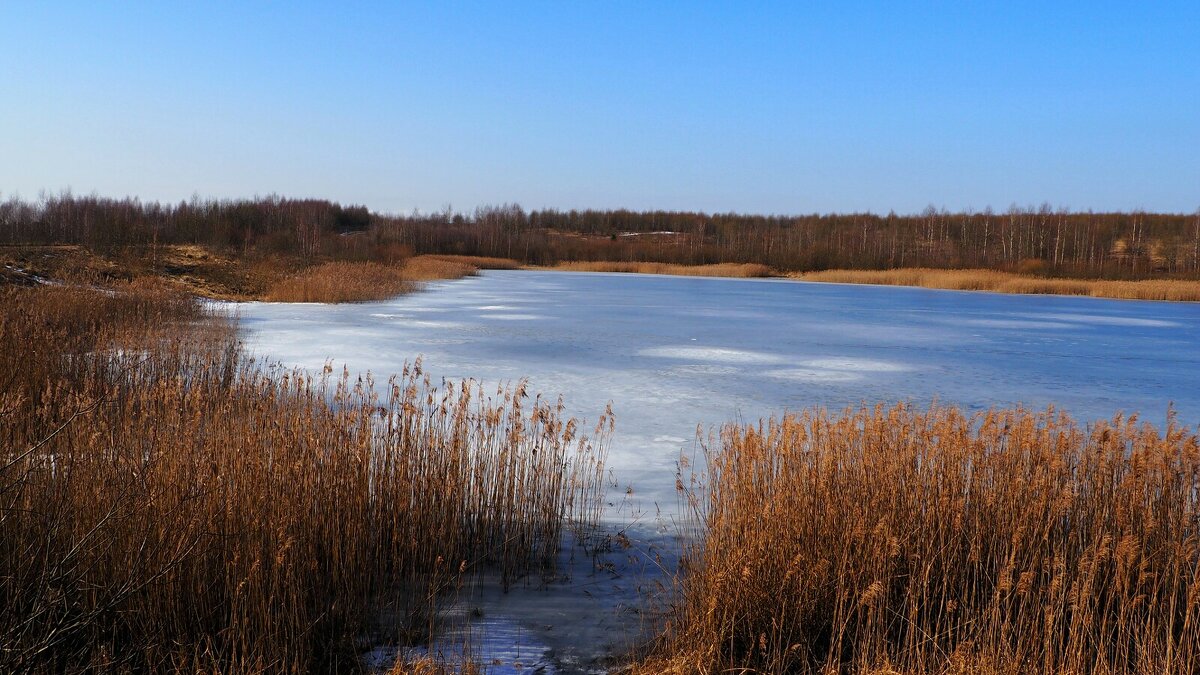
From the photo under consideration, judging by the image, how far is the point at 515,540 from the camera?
14.3ft

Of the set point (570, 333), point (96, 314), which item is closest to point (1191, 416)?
point (570, 333)

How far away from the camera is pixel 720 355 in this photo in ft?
41.9

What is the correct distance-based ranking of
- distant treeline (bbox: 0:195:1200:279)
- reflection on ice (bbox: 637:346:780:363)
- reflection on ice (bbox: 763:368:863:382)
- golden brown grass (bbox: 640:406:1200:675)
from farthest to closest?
distant treeline (bbox: 0:195:1200:279)
reflection on ice (bbox: 637:346:780:363)
reflection on ice (bbox: 763:368:863:382)
golden brown grass (bbox: 640:406:1200:675)

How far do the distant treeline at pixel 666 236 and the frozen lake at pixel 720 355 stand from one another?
1725 cm

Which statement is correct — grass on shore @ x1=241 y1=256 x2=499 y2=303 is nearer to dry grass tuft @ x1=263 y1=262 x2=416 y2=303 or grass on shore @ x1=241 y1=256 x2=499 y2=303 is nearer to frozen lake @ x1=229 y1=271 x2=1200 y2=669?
dry grass tuft @ x1=263 y1=262 x2=416 y2=303

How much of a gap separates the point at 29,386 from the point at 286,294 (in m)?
15.6

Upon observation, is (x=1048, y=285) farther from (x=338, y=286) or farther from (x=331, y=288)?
(x=331, y=288)

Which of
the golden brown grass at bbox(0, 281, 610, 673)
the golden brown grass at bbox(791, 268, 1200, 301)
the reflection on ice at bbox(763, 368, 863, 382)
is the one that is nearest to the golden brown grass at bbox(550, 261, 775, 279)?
the golden brown grass at bbox(791, 268, 1200, 301)

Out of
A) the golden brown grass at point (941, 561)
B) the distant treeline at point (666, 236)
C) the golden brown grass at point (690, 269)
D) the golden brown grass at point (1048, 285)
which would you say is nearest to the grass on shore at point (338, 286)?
the distant treeline at point (666, 236)

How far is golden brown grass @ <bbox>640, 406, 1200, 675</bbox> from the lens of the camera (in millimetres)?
3109

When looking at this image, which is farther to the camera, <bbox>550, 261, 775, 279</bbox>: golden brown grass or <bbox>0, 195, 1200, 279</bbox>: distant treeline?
<bbox>550, 261, 775, 279</bbox>: golden brown grass

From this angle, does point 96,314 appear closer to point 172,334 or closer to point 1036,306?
point 172,334

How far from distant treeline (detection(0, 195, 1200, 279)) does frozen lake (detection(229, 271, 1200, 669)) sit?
17245 millimetres

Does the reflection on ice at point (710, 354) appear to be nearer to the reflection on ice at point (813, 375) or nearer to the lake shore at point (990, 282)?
the reflection on ice at point (813, 375)
